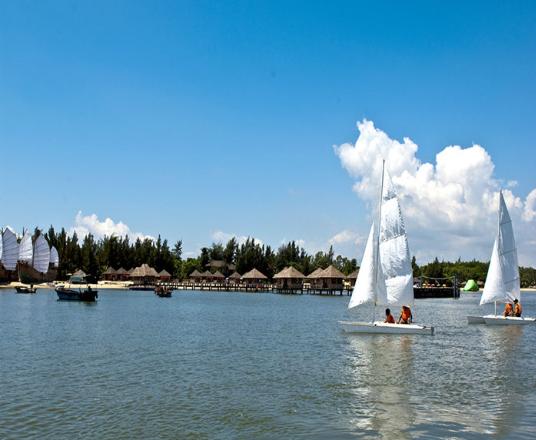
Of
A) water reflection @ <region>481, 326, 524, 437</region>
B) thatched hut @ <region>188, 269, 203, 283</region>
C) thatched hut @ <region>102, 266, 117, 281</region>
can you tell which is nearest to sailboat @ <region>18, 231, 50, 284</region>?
thatched hut @ <region>102, 266, 117, 281</region>

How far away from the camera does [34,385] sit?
18281 mm

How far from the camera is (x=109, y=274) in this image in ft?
418

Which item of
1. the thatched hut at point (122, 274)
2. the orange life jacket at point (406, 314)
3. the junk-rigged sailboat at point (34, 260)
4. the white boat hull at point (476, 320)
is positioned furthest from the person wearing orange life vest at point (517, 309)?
the thatched hut at point (122, 274)

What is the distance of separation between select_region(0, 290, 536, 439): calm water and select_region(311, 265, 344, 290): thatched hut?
7235 cm

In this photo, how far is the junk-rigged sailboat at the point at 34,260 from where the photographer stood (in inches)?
4409

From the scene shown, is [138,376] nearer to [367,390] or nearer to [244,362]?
[244,362]

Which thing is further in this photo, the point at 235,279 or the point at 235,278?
the point at 235,278

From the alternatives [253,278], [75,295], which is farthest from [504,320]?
[253,278]

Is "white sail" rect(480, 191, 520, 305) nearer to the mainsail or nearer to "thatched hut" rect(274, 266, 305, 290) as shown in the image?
the mainsail

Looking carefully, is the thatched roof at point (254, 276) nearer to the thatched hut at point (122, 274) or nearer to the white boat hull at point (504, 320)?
the thatched hut at point (122, 274)

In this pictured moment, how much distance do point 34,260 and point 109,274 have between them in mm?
17704

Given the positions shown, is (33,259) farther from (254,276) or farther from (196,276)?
(254,276)

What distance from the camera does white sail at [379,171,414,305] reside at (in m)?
32.9

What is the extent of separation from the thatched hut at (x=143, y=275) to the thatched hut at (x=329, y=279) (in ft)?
122
